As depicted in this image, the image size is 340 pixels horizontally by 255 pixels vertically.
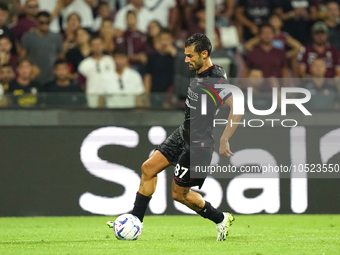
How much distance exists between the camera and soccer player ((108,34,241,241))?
6395mm

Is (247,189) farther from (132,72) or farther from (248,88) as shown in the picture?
(132,72)

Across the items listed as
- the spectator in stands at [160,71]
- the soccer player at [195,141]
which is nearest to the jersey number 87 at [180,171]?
the soccer player at [195,141]

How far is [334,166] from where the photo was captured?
9.59 meters

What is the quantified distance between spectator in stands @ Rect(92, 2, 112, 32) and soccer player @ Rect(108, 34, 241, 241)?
5962mm

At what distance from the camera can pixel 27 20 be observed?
1160 cm

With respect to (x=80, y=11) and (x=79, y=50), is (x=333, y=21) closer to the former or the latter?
(x=80, y=11)

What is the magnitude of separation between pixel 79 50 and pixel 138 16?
1.81 meters

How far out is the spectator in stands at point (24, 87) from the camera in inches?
370

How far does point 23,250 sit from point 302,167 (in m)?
4.95

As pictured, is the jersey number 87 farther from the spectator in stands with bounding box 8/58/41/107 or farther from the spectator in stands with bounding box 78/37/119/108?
the spectator in stands with bounding box 8/58/41/107

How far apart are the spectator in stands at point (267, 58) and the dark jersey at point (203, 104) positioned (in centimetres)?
467

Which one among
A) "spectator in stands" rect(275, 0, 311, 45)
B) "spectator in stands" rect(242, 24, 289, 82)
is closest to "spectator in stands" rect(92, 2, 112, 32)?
"spectator in stands" rect(242, 24, 289, 82)

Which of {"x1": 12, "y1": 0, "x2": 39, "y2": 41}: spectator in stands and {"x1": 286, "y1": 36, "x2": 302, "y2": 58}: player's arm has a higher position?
{"x1": 12, "y1": 0, "x2": 39, "y2": 41}: spectator in stands

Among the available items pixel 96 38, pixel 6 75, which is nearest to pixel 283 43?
pixel 96 38
